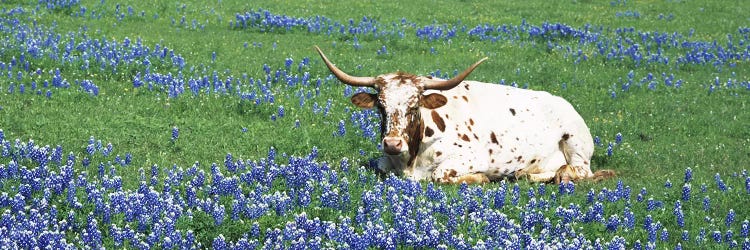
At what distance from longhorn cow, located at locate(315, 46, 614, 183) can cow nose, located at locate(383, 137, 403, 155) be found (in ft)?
0.04

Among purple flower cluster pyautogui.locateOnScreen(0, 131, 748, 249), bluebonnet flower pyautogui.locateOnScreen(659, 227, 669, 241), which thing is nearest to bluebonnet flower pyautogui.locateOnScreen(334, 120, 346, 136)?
purple flower cluster pyautogui.locateOnScreen(0, 131, 748, 249)

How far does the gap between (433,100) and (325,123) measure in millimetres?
3294

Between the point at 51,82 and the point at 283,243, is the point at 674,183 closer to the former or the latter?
the point at 283,243

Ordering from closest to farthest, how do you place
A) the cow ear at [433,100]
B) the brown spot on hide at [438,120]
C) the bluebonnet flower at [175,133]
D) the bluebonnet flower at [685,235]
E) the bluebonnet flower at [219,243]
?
the bluebonnet flower at [219,243], the bluebonnet flower at [685,235], the cow ear at [433,100], the brown spot on hide at [438,120], the bluebonnet flower at [175,133]

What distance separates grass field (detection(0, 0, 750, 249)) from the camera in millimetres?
9703

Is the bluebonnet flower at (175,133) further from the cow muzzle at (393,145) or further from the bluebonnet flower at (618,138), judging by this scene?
the bluebonnet flower at (618,138)

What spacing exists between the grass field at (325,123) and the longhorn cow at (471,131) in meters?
0.44

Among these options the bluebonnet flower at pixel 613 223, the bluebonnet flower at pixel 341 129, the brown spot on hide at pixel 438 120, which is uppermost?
the bluebonnet flower at pixel 613 223

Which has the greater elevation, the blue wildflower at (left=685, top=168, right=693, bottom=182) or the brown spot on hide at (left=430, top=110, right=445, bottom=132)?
the brown spot on hide at (left=430, top=110, right=445, bottom=132)

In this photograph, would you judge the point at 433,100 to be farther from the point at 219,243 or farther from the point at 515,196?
the point at 219,243

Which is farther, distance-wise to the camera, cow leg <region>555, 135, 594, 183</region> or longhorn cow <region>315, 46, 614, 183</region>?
cow leg <region>555, 135, 594, 183</region>

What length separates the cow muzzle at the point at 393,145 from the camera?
1134 centimetres

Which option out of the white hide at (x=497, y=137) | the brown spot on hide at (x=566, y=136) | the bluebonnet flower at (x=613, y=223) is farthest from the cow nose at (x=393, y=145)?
the brown spot on hide at (x=566, y=136)

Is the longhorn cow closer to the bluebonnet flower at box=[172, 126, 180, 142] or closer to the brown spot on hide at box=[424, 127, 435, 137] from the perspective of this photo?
the brown spot on hide at box=[424, 127, 435, 137]
